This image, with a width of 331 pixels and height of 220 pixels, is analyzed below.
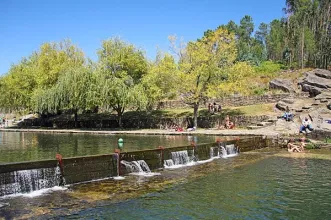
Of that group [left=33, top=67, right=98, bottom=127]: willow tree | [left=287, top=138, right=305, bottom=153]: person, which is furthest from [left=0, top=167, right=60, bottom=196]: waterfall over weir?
[left=33, top=67, right=98, bottom=127]: willow tree

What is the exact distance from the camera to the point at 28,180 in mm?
13891

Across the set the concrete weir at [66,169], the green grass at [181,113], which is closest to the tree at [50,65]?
the green grass at [181,113]

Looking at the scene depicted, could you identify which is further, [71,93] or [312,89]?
[312,89]

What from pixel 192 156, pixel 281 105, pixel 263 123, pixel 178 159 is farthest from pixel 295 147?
pixel 281 105

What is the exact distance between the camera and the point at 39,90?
4866cm

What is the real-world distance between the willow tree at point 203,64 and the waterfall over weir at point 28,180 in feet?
85.5

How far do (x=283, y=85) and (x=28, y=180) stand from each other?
43.7 m

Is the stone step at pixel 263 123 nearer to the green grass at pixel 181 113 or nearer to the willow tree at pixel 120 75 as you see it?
the green grass at pixel 181 113

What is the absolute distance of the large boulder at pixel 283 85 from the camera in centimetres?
4988

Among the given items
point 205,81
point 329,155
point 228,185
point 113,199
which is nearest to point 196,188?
point 228,185

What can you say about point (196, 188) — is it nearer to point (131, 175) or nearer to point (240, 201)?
point (240, 201)

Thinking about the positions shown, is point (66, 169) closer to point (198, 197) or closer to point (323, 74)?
point (198, 197)

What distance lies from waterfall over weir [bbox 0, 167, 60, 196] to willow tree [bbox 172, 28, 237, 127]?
85.5ft

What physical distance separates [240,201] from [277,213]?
159 cm
